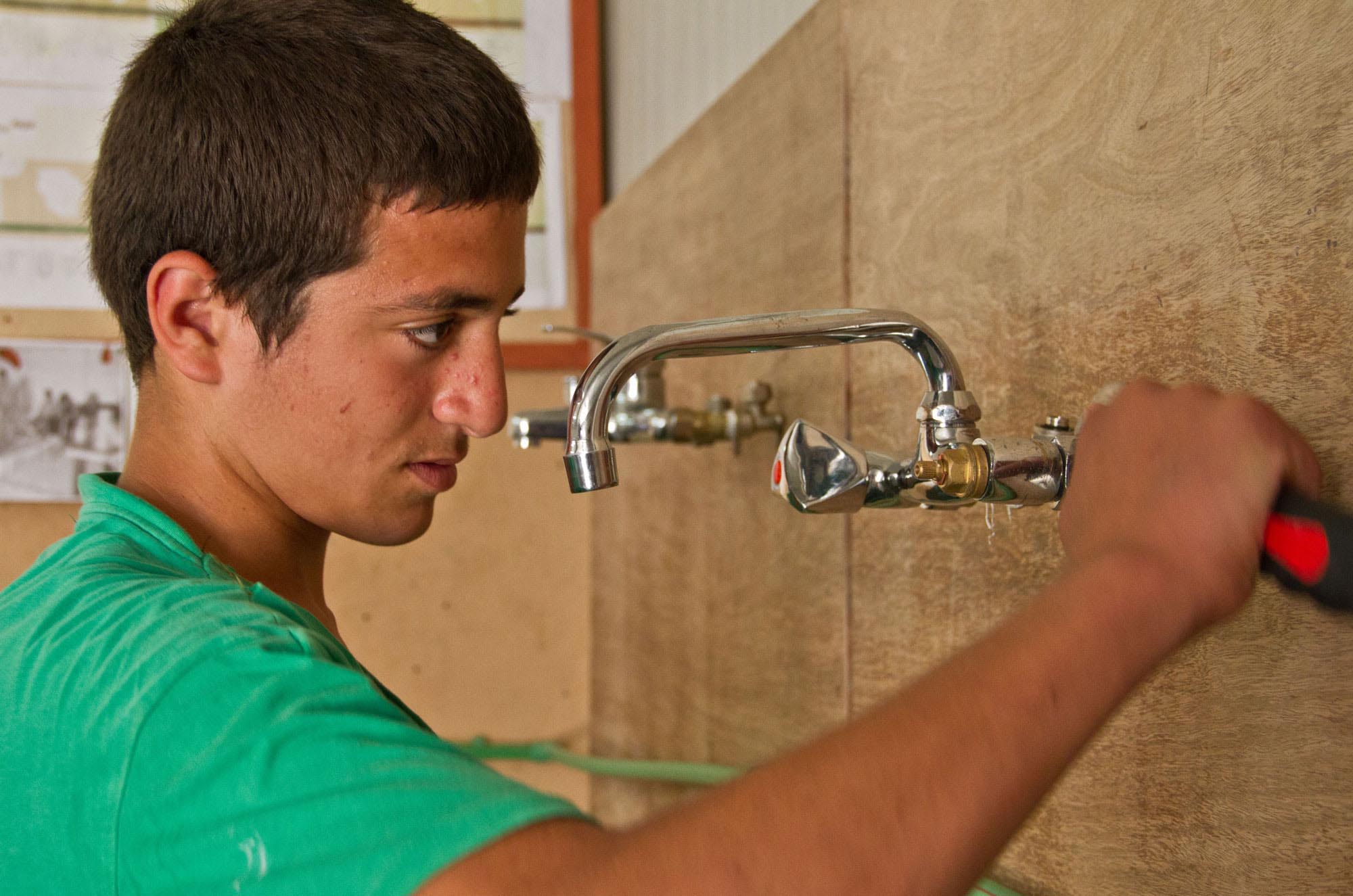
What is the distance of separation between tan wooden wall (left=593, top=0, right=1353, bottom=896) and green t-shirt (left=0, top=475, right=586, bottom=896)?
259 mm

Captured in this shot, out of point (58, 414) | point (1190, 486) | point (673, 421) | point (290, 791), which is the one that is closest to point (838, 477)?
point (1190, 486)

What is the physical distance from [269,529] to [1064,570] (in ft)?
1.42

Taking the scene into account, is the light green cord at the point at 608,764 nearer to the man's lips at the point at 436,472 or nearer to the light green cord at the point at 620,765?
the light green cord at the point at 620,765

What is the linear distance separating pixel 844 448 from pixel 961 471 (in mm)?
48

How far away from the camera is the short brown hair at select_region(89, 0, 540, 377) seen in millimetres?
545

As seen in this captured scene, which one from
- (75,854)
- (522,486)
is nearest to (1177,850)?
(75,854)

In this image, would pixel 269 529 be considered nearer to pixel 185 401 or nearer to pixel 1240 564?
pixel 185 401

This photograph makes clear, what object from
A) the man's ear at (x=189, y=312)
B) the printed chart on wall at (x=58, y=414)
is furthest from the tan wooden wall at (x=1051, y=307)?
the printed chart on wall at (x=58, y=414)

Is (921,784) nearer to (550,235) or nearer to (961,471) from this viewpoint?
(961,471)

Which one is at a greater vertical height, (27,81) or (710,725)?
(27,81)

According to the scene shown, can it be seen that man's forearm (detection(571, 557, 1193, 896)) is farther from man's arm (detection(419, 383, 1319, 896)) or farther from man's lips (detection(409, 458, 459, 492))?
man's lips (detection(409, 458, 459, 492))

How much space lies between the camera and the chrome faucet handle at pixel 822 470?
1.55ft

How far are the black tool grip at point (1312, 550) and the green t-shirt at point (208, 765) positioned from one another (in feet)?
0.76

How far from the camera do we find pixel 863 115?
29.7 inches
